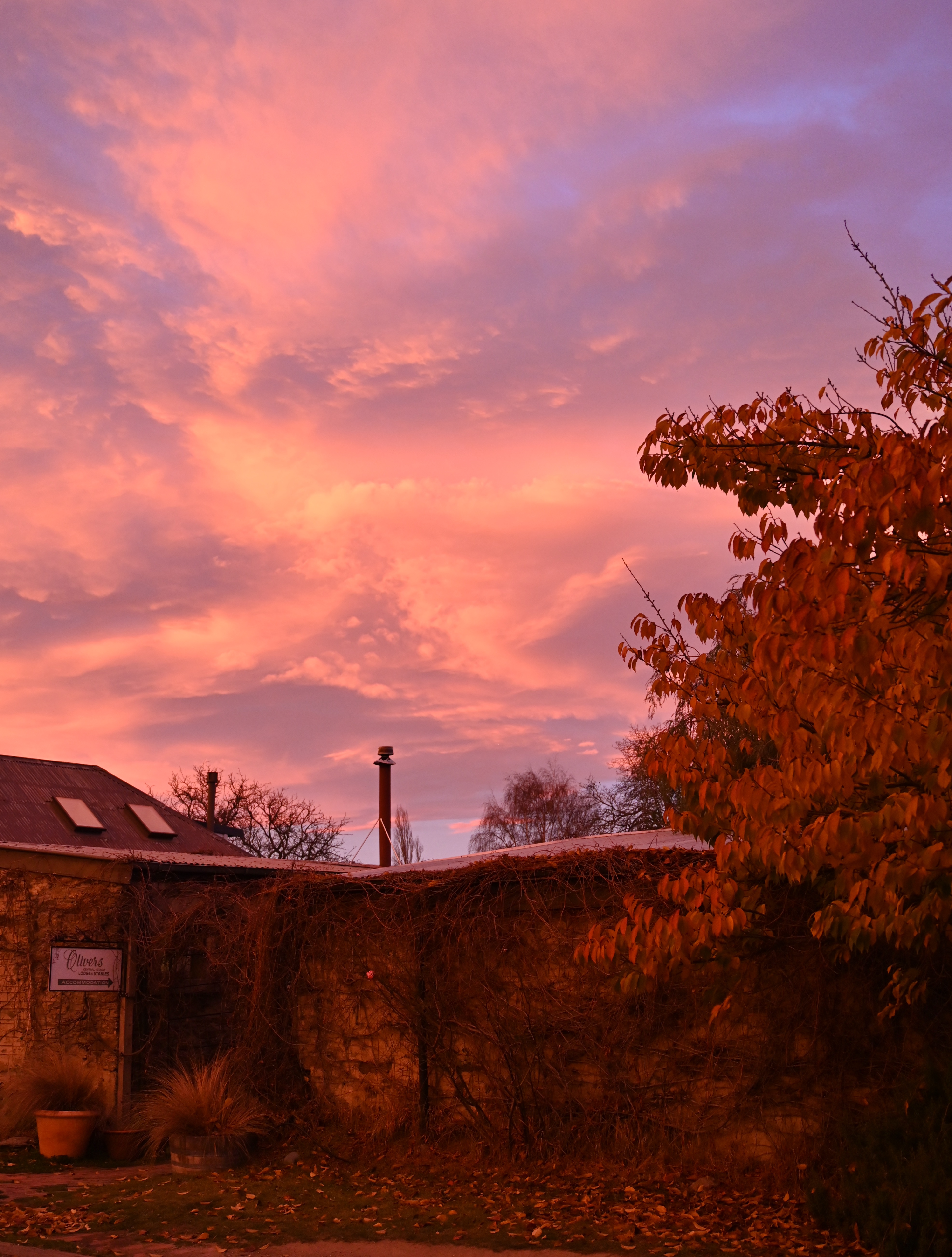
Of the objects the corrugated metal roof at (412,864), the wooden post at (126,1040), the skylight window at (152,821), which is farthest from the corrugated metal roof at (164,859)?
the skylight window at (152,821)

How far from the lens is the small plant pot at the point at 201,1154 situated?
10570mm

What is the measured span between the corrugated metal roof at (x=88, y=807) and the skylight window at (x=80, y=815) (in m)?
0.09

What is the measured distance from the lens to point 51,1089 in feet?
39.7

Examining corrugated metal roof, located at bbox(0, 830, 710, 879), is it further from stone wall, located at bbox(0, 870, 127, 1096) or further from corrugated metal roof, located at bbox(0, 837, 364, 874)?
stone wall, located at bbox(0, 870, 127, 1096)

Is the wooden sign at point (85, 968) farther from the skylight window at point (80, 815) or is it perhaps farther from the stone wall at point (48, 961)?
the skylight window at point (80, 815)

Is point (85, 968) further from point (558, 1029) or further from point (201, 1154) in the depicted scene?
point (558, 1029)

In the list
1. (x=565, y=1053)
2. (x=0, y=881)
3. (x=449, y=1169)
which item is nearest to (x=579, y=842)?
(x=565, y=1053)

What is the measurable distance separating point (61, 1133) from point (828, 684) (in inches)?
401

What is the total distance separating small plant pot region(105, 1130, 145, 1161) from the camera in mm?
11445

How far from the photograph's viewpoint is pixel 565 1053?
997 centimetres

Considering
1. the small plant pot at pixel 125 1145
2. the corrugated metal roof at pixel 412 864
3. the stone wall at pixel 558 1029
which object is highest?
the corrugated metal roof at pixel 412 864

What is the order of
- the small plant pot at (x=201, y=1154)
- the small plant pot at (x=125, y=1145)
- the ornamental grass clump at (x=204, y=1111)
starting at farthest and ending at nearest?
the small plant pot at (x=125, y=1145) < the ornamental grass clump at (x=204, y=1111) < the small plant pot at (x=201, y=1154)

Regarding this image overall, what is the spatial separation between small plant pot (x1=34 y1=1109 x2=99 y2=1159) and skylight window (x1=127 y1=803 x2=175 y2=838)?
379 inches

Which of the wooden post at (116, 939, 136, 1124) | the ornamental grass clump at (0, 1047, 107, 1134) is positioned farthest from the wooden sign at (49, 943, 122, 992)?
the ornamental grass clump at (0, 1047, 107, 1134)
